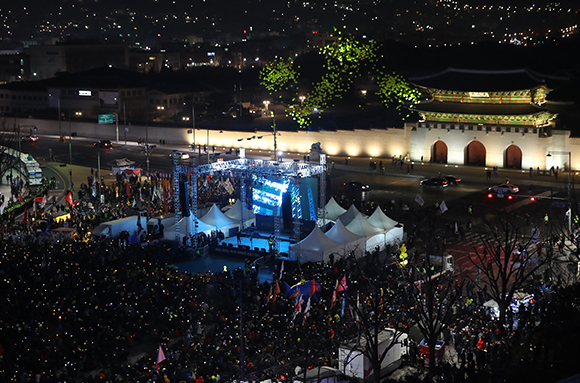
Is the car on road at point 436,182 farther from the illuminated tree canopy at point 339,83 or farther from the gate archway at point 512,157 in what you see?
the illuminated tree canopy at point 339,83

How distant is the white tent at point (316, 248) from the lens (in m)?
34.8

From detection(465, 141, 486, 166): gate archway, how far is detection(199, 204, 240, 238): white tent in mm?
30602

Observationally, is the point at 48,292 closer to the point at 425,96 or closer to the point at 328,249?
the point at 328,249

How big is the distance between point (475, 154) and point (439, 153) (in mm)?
3185

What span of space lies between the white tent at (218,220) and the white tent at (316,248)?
6207 mm

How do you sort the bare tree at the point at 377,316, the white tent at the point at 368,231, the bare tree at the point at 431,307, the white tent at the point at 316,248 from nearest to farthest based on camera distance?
the bare tree at the point at 377,316 < the bare tree at the point at 431,307 < the white tent at the point at 316,248 < the white tent at the point at 368,231

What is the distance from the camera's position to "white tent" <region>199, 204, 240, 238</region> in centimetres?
4022

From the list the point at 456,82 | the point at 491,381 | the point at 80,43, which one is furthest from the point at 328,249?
the point at 80,43

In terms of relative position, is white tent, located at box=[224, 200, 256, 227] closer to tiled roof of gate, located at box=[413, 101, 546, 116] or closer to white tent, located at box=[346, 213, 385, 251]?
white tent, located at box=[346, 213, 385, 251]

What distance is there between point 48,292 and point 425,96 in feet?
202

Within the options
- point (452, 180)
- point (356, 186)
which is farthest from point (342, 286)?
point (452, 180)

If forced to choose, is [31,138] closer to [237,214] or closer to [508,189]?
[237,214]

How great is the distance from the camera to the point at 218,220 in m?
40.4

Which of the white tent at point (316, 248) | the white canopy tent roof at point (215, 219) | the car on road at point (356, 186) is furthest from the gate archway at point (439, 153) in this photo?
the white tent at point (316, 248)
